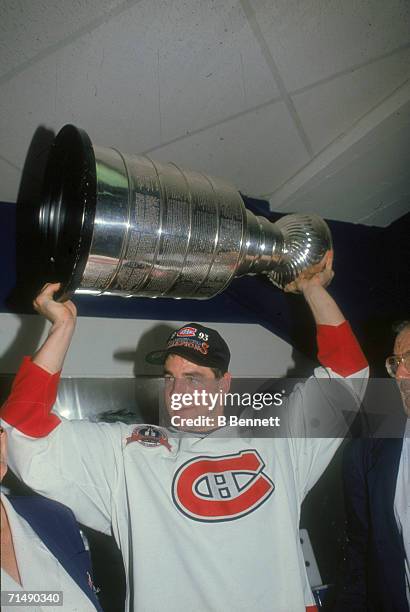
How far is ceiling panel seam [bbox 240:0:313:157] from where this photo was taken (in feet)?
3.30

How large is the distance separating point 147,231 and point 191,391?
425 millimetres

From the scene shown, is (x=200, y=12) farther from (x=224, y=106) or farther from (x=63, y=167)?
(x=63, y=167)

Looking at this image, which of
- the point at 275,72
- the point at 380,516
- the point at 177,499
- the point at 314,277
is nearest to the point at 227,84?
the point at 275,72

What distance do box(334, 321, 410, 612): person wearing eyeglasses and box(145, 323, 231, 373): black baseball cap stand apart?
1.35 feet

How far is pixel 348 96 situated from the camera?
1.29 meters

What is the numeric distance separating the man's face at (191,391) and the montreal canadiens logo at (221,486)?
0.09m

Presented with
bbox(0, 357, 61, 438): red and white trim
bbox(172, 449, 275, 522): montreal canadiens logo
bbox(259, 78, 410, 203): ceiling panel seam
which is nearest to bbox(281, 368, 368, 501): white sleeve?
bbox(172, 449, 275, 522): montreal canadiens logo

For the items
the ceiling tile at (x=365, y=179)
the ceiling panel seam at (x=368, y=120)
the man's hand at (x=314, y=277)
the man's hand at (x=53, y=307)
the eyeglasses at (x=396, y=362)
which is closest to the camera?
the man's hand at (x=53, y=307)

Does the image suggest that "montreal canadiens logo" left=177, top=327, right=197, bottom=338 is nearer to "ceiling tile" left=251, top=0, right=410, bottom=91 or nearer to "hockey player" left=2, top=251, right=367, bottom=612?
"hockey player" left=2, top=251, right=367, bottom=612

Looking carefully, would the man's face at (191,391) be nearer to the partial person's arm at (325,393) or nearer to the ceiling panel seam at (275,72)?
the partial person's arm at (325,393)

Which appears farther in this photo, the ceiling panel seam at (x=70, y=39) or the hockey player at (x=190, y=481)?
the ceiling panel seam at (x=70, y=39)

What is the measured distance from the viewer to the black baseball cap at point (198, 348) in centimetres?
108

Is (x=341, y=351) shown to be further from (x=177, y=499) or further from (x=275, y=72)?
(x=275, y=72)

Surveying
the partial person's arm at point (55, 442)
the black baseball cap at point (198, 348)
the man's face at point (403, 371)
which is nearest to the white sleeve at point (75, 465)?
the partial person's arm at point (55, 442)
